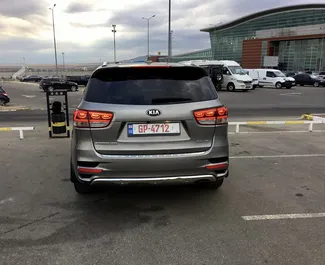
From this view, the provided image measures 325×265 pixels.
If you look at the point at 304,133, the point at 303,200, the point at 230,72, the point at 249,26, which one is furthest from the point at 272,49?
the point at 303,200

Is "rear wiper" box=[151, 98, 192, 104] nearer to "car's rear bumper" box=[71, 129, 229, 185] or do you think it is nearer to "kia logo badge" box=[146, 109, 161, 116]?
"kia logo badge" box=[146, 109, 161, 116]

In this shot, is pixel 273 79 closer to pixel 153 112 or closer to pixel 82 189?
pixel 82 189

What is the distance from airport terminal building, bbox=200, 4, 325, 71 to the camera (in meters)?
70.1

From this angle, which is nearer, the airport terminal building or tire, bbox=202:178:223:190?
tire, bbox=202:178:223:190

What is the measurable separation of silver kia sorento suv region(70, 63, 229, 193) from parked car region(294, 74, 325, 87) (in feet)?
133

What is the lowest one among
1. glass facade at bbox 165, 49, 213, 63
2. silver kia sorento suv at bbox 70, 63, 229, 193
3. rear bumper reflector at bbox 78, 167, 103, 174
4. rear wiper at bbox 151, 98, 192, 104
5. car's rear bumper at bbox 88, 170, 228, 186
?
car's rear bumper at bbox 88, 170, 228, 186

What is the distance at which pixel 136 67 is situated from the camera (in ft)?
12.5

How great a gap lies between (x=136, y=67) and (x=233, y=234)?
2.15 m

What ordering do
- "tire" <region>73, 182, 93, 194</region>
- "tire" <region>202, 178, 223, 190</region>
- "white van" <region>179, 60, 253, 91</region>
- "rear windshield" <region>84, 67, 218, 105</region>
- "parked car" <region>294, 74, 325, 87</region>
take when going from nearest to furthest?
"rear windshield" <region>84, 67, 218, 105</region> < "tire" <region>73, 182, 93, 194</region> < "tire" <region>202, 178, 223, 190</region> < "white van" <region>179, 60, 253, 91</region> < "parked car" <region>294, 74, 325, 87</region>

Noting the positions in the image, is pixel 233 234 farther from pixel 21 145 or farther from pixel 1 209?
pixel 21 145

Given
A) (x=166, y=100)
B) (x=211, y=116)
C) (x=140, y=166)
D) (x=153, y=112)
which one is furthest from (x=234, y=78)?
(x=140, y=166)

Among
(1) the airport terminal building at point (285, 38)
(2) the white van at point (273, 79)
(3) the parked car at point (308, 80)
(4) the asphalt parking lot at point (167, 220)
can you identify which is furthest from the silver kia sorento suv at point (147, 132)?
(1) the airport terminal building at point (285, 38)

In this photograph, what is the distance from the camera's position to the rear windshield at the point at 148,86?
363 cm

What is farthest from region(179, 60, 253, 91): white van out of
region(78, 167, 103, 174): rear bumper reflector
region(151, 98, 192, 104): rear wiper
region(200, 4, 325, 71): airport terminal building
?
region(200, 4, 325, 71): airport terminal building
